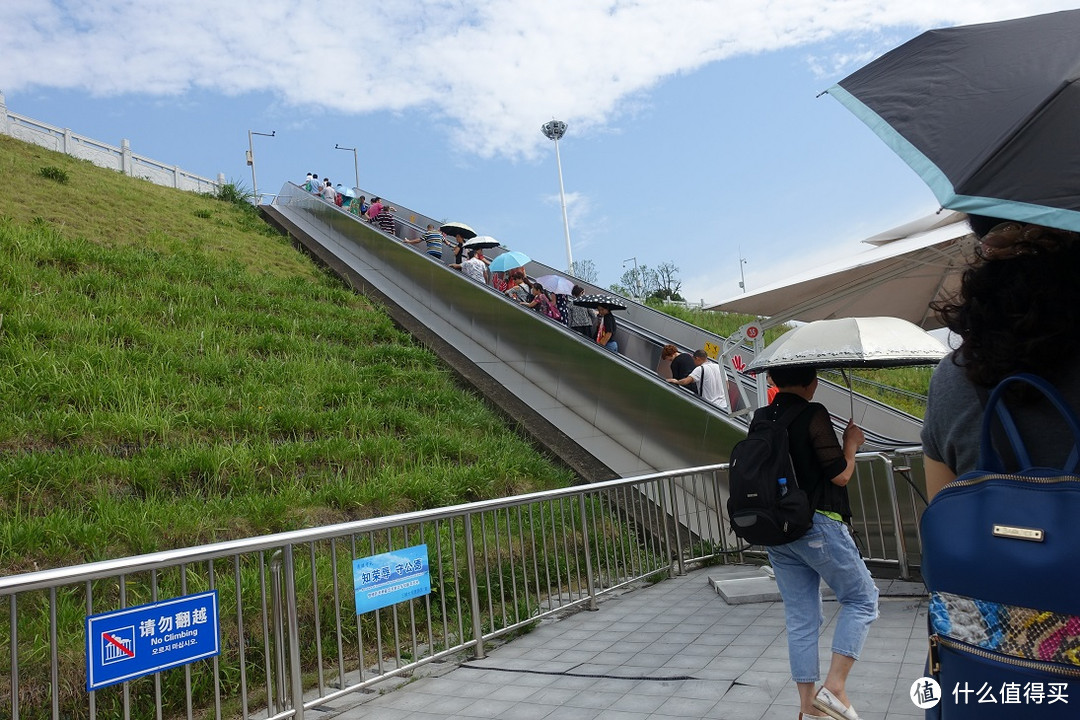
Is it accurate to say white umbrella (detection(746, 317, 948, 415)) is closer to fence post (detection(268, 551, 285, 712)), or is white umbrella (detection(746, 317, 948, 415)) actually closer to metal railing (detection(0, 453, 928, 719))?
metal railing (detection(0, 453, 928, 719))

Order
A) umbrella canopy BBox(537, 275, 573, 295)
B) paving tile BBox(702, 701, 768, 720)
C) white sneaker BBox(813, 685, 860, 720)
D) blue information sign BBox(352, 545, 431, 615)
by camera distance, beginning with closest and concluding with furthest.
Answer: white sneaker BBox(813, 685, 860, 720), paving tile BBox(702, 701, 768, 720), blue information sign BBox(352, 545, 431, 615), umbrella canopy BBox(537, 275, 573, 295)

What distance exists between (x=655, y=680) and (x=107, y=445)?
5.84m

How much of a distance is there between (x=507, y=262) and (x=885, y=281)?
12.4m

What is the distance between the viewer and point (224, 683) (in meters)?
5.24

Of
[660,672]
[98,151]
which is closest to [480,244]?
[660,672]

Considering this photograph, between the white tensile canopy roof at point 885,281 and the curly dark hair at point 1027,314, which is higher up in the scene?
→ the white tensile canopy roof at point 885,281

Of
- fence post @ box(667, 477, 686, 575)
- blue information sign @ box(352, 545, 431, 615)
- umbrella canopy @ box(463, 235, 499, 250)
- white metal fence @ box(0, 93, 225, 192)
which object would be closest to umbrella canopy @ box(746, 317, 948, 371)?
blue information sign @ box(352, 545, 431, 615)

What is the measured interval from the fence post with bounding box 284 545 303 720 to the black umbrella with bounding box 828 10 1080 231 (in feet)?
12.8

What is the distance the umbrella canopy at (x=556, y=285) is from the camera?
1898 cm

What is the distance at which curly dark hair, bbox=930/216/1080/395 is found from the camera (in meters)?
1.73

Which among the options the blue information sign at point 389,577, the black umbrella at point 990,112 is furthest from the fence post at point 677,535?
the black umbrella at point 990,112

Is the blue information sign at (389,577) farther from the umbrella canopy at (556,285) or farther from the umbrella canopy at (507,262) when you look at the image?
the umbrella canopy at (556,285)

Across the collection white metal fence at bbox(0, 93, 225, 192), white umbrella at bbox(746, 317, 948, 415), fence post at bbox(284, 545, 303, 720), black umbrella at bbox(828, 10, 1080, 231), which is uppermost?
white metal fence at bbox(0, 93, 225, 192)

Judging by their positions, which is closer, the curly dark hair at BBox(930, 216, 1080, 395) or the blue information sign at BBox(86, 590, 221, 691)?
the curly dark hair at BBox(930, 216, 1080, 395)
